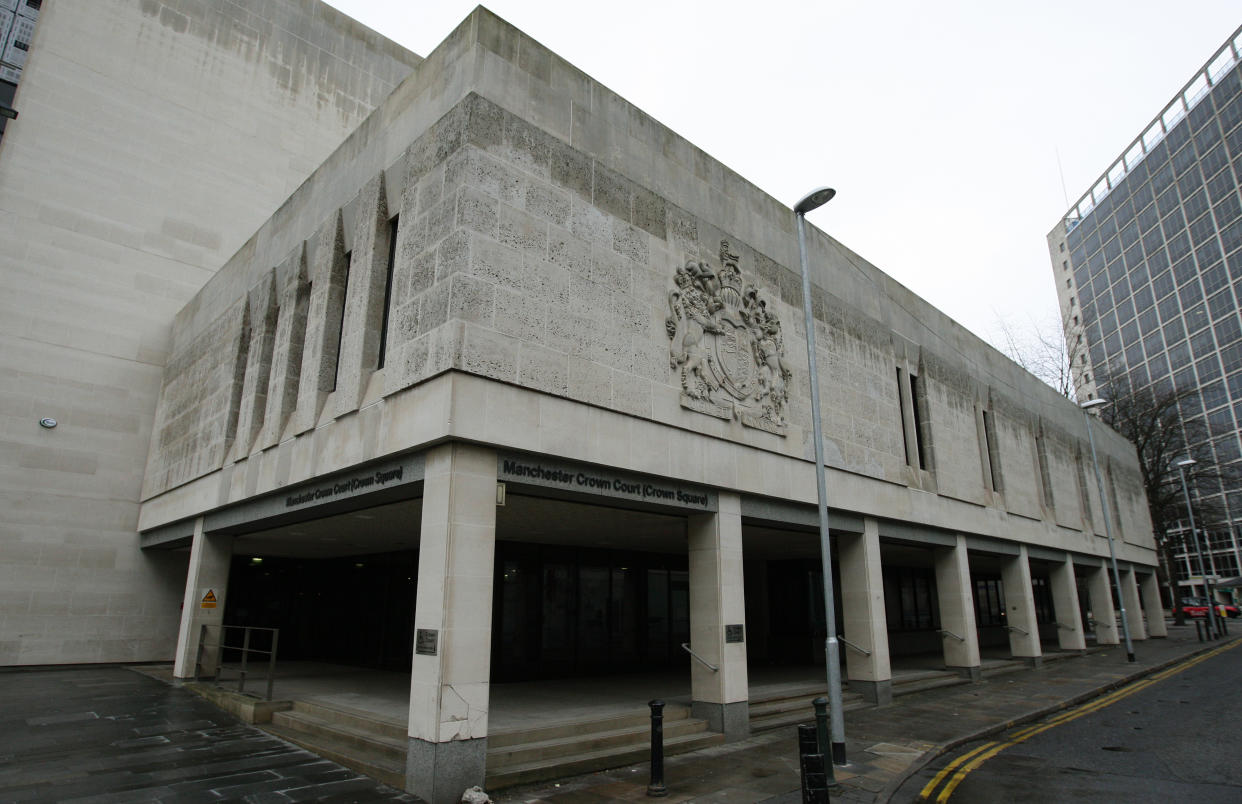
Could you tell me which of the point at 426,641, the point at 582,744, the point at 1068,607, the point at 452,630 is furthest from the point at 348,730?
the point at 1068,607

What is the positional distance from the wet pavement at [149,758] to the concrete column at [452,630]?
570 millimetres

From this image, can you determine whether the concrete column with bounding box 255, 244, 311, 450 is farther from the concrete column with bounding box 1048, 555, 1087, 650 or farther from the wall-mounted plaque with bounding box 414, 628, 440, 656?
the concrete column with bounding box 1048, 555, 1087, 650

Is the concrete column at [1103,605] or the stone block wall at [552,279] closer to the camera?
the stone block wall at [552,279]

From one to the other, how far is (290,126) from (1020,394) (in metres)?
30.8

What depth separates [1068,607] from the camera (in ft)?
90.7

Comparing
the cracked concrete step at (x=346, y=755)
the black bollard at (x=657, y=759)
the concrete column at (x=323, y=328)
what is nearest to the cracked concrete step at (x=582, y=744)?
the cracked concrete step at (x=346, y=755)

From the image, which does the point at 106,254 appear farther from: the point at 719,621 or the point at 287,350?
the point at 719,621

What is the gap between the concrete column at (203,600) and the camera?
16594 millimetres

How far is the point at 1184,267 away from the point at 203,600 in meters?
109

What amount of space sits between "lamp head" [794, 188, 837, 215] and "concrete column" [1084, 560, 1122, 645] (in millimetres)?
28288

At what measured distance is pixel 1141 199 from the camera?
94.1 m

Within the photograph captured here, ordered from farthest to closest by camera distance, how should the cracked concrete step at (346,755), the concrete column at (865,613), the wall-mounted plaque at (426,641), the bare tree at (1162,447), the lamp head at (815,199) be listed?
the bare tree at (1162,447), the concrete column at (865,613), the lamp head at (815,199), the cracked concrete step at (346,755), the wall-mounted plaque at (426,641)

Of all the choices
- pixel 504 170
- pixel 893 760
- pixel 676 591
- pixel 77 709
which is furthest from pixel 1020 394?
pixel 77 709

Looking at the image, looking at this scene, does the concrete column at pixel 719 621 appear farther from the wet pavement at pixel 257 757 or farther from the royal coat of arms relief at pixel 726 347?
the royal coat of arms relief at pixel 726 347
